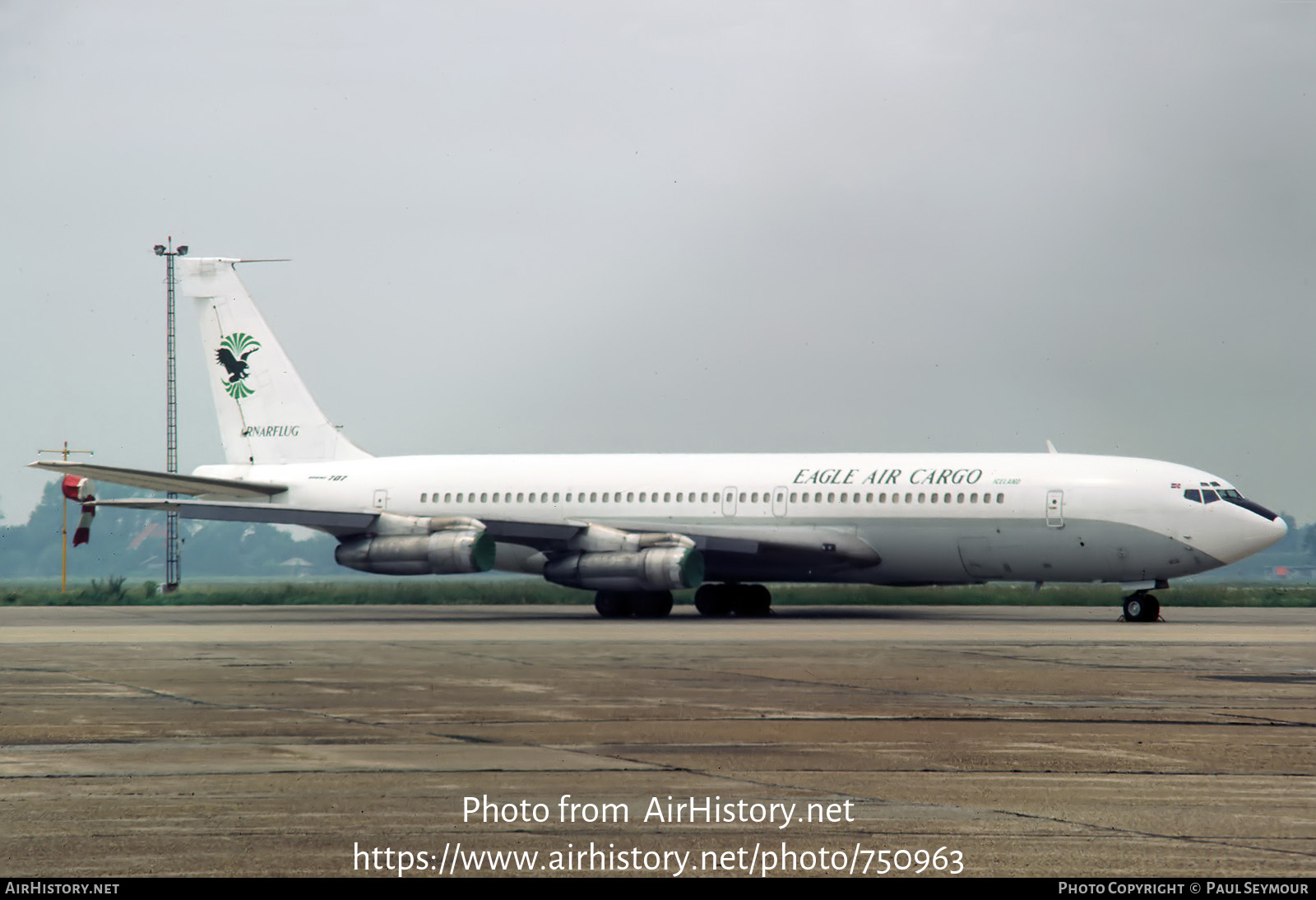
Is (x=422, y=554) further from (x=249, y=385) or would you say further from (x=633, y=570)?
(x=249, y=385)

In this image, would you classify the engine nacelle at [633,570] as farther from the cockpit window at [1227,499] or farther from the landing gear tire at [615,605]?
the cockpit window at [1227,499]

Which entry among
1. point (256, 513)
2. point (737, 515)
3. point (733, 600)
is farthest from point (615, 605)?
point (256, 513)

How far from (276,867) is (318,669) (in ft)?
40.0

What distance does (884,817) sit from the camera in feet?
28.3

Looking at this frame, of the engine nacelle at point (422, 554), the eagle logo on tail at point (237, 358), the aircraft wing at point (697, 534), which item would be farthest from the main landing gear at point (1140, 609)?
the eagle logo on tail at point (237, 358)

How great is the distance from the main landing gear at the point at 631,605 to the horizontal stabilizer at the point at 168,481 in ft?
34.4

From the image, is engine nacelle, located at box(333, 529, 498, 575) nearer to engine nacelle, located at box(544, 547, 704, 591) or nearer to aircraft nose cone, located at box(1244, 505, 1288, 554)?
engine nacelle, located at box(544, 547, 704, 591)

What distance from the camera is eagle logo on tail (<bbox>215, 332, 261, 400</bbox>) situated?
43.8 m

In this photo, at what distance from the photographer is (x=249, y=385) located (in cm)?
4366

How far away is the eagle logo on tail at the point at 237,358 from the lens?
144ft

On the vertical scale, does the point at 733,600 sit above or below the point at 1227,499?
below

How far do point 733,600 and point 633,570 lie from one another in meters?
5.31

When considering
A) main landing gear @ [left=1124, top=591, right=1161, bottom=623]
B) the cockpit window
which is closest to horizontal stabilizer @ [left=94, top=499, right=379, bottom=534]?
main landing gear @ [left=1124, top=591, right=1161, bottom=623]
